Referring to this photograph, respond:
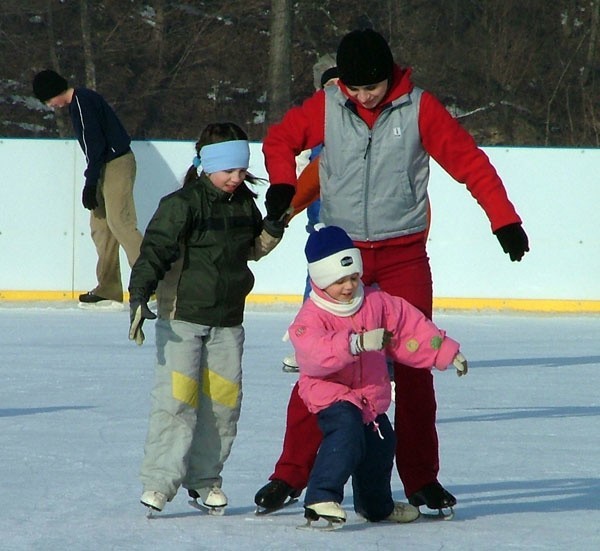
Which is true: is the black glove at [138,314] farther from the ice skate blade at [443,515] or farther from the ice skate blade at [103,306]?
the ice skate blade at [103,306]

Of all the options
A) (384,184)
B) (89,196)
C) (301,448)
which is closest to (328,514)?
(301,448)

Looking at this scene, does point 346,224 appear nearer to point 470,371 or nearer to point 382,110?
point 382,110

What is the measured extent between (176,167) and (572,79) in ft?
28.8

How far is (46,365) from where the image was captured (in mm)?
6973

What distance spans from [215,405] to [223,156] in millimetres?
657

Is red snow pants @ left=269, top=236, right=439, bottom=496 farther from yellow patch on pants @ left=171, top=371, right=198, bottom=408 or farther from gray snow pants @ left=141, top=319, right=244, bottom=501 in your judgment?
yellow patch on pants @ left=171, top=371, right=198, bottom=408

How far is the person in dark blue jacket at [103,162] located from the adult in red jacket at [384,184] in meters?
4.95

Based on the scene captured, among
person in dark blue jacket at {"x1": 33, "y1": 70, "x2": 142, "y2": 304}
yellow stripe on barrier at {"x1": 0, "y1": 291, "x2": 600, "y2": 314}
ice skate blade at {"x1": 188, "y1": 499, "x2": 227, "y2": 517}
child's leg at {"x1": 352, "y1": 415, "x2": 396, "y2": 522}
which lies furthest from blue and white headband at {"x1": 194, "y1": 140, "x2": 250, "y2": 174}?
yellow stripe on barrier at {"x1": 0, "y1": 291, "x2": 600, "y2": 314}

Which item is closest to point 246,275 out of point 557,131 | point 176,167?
point 176,167

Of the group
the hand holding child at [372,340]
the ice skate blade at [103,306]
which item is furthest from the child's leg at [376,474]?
the ice skate blade at [103,306]

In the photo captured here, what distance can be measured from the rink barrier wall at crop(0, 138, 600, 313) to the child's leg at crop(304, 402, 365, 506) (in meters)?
6.85

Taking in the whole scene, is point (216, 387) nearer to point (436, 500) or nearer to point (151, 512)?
point (151, 512)

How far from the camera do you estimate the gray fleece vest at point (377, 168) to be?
3.77 metres

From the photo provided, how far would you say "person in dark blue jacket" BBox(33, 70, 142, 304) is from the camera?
8664 millimetres
